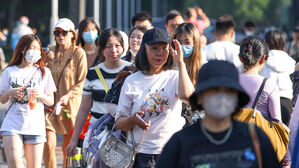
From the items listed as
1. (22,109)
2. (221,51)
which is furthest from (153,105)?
(221,51)

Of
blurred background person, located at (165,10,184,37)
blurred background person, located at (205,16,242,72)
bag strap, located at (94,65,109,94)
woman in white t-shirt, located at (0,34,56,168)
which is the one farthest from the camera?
blurred background person, located at (165,10,184,37)

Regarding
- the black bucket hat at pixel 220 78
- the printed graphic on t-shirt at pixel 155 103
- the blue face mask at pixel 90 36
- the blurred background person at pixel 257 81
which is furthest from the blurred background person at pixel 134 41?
the black bucket hat at pixel 220 78

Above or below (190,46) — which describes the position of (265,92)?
below

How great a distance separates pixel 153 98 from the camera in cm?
504

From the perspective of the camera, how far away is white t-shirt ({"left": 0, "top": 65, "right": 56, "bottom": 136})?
6.94 metres

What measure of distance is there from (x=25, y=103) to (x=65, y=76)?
1.11m

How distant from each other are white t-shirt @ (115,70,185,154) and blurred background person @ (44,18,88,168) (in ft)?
9.58

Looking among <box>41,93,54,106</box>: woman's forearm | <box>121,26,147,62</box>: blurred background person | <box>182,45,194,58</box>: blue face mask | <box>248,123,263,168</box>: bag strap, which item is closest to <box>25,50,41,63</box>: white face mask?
<box>41,93,54,106</box>: woman's forearm

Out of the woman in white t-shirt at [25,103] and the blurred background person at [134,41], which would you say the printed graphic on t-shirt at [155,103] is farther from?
the blurred background person at [134,41]

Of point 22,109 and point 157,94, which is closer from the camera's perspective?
point 157,94

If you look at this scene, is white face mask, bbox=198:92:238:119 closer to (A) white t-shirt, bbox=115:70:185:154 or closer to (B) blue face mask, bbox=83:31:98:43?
(A) white t-shirt, bbox=115:70:185:154

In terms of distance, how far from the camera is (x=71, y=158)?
264 inches

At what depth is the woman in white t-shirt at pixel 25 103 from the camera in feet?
22.6

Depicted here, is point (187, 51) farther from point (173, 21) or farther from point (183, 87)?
point (173, 21)
